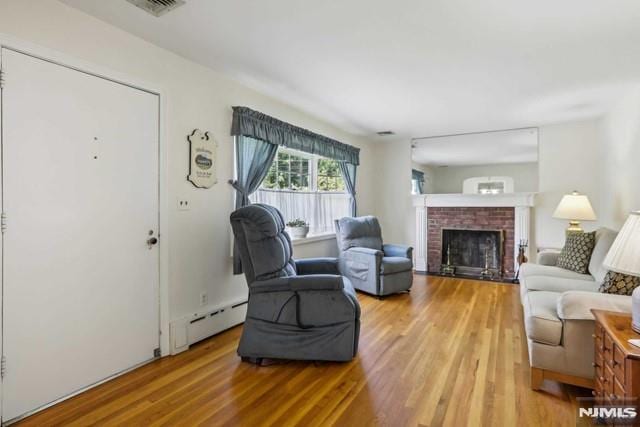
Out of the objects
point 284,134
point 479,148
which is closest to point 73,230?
point 284,134

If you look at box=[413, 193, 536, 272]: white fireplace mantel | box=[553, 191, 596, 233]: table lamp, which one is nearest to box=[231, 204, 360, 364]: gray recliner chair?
box=[553, 191, 596, 233]: table lamp

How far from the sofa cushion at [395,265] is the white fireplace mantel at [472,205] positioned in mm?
1591

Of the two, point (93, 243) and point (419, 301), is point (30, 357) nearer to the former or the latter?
point (93, 243)

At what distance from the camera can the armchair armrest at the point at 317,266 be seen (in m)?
3.22

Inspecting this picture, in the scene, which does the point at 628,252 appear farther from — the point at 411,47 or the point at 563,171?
the point at 563,171

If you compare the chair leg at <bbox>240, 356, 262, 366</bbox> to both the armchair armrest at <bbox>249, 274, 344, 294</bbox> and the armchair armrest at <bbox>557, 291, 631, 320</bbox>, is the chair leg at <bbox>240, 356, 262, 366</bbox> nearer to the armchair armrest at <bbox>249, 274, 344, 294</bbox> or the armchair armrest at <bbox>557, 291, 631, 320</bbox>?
the armchair armrest at <bbox>249, 274, 344, 294</bbox>

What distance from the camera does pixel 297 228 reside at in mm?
3963

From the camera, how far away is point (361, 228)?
15.5 feet

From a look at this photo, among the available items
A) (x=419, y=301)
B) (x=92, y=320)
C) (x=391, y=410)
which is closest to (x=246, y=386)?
(x=391, y=410)

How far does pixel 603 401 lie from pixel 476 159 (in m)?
6.22

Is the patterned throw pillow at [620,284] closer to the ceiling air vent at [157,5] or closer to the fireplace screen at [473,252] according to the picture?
the fireplace screen at [473,252]

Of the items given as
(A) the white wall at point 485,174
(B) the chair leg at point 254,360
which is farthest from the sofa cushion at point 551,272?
(A) the white wall at point 485,174

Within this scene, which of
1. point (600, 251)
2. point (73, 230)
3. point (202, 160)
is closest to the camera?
point (73, 230)

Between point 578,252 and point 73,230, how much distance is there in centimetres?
434
